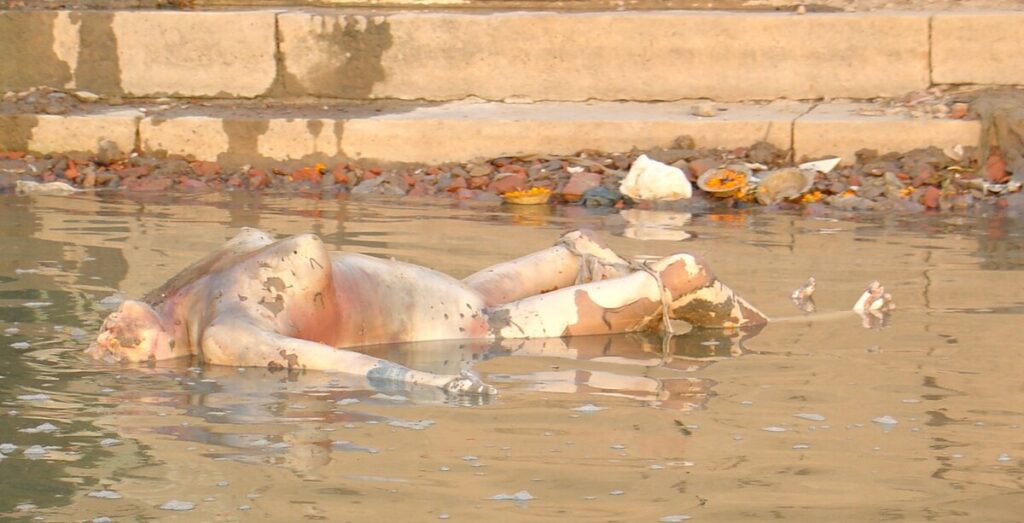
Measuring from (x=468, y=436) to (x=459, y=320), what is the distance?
53.3 inches

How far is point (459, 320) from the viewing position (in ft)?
18.8

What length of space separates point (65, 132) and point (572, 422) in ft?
23.2

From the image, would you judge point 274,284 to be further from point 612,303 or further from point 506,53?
point 506,53

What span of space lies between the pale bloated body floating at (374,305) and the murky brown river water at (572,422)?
0.08 meters

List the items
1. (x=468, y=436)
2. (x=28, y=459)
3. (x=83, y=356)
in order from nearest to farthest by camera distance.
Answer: (x=28, y=459) < (x=468, y=436) < (x=83, y=356)

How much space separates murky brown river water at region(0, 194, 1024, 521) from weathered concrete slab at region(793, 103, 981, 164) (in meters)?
2.61

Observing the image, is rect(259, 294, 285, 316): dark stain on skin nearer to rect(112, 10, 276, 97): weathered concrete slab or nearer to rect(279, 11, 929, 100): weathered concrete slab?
rect(279, 11, 929, 100): weathered concrete slab

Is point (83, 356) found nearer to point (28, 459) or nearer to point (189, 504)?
point (28, 459)

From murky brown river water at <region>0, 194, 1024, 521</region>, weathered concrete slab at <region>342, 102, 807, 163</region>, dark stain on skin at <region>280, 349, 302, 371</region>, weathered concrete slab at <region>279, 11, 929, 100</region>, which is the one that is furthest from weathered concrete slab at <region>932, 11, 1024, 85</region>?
dark stain on skin at <region>280, 349, 302, 371</region>

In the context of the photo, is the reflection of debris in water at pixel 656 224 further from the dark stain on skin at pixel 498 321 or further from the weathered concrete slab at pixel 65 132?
the weathered concrete slab at pixel 65 132

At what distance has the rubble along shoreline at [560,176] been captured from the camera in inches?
372

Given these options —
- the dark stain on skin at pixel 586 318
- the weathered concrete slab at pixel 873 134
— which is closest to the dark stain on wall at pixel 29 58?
the weathered concrete slab at pixel 873 134

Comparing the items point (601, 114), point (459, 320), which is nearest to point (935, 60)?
point (601, 114)

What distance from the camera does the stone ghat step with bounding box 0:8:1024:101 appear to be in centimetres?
1038
